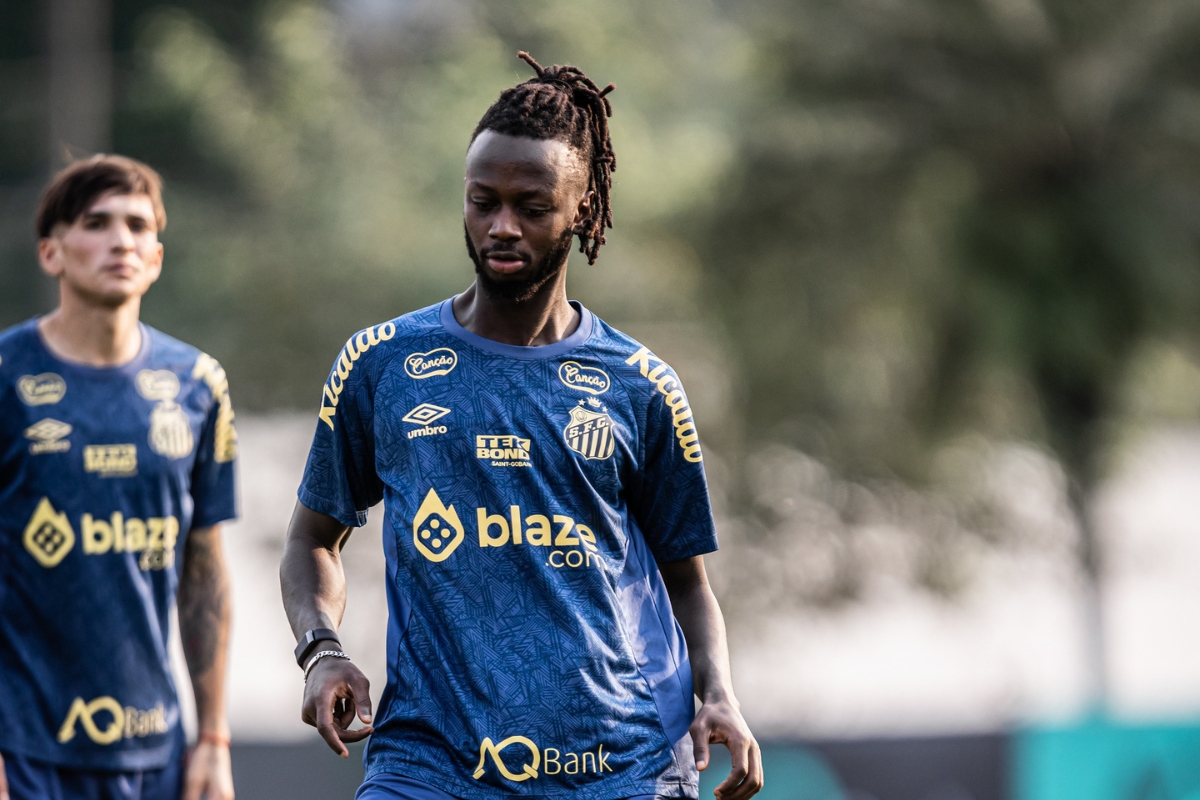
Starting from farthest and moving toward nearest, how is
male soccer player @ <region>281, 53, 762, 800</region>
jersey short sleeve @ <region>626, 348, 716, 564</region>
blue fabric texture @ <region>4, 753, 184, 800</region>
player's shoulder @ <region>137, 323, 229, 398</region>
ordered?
player's shoulder @ <region>137, 323, 229, 398</region>
blue fabric texture @ <region>4, 753, 184, 800</region>
jersey short sleeve @ <region>626, 348, 716, 564</region>
male soccer player @ <region>281, 53, 762, 800</region>

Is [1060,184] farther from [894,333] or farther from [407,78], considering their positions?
[407,78]

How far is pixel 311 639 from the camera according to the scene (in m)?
3.69

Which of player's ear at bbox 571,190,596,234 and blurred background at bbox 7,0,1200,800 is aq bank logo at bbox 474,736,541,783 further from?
blurred background at bbox 7,0,1200,800

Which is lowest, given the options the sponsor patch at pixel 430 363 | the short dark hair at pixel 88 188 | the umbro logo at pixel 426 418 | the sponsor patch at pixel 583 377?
the umbro logo at pixel 426 418

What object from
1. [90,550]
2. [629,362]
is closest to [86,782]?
[90,550]

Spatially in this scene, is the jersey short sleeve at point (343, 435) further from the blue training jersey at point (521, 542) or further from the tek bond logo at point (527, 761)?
the tek bond logo at point (527, 761)

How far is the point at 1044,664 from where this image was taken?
19.7 metres

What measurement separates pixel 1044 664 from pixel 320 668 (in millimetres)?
17318

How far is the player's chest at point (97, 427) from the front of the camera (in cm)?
538

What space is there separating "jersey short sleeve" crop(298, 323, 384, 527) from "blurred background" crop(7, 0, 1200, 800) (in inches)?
492

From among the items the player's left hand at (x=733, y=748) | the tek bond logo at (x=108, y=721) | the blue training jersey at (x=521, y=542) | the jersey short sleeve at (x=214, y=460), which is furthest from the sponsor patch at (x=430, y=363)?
the tek bond logo at (x=108, y=721)

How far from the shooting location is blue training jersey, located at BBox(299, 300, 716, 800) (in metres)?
3.61

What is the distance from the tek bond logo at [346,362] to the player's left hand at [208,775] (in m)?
2.04

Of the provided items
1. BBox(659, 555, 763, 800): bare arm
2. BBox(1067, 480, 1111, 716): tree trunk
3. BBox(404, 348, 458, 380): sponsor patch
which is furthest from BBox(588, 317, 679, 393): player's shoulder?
BBox(1067, 480, 1111, 716): tree trunk
